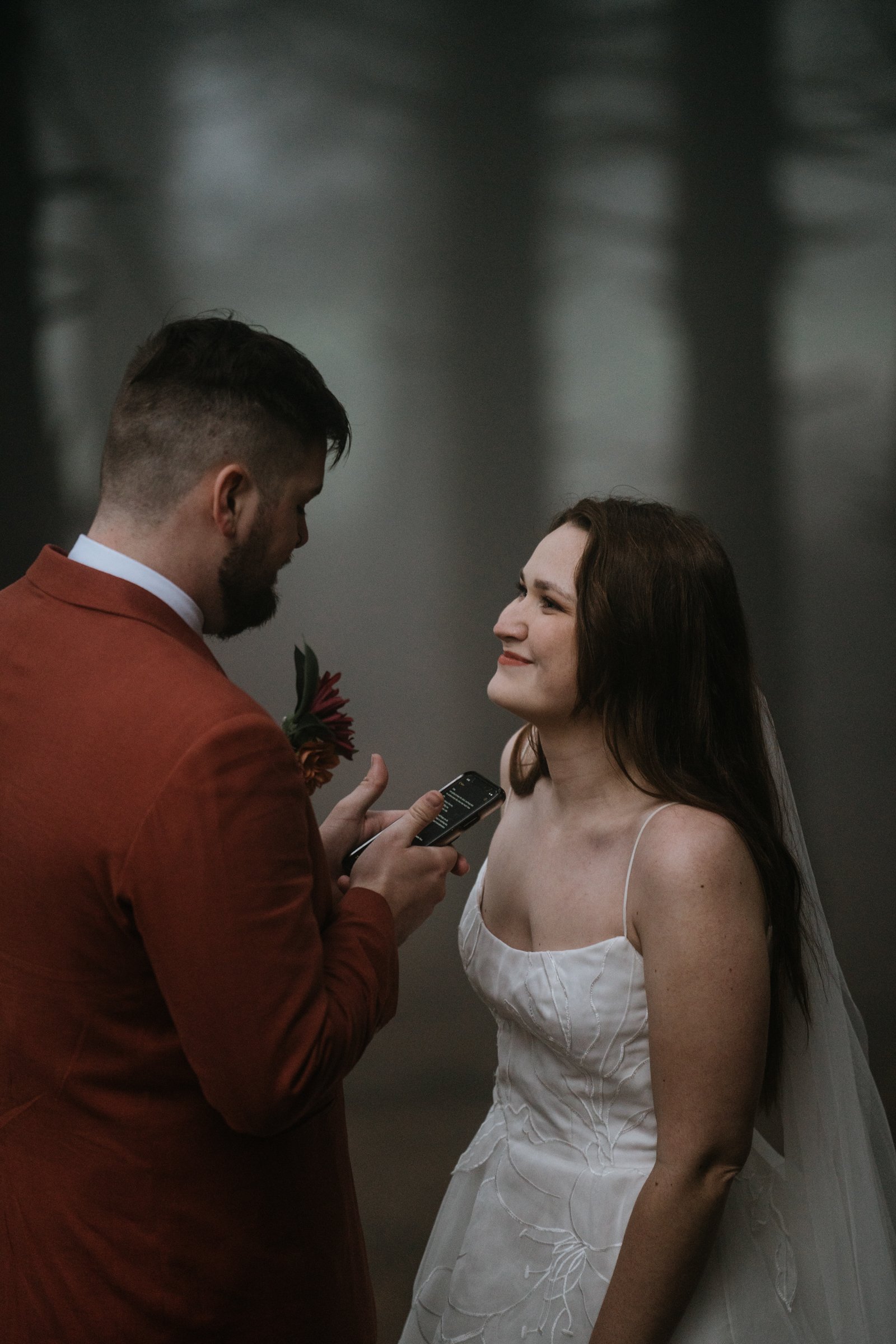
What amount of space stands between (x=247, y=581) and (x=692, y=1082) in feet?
2.44

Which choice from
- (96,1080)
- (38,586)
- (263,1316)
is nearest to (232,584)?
(38,586)

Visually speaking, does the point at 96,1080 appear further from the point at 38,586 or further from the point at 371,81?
the point at 371,81

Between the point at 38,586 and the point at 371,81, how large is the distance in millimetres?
1982

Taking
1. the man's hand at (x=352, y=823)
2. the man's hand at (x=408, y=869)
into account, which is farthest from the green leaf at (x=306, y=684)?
the man's hand at (x=408, y=869)

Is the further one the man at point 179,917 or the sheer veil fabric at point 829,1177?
the sheer veil fabric at point 829,1177

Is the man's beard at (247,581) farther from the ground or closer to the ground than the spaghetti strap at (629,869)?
farther from the ground

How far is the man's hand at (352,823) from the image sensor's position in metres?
1.38

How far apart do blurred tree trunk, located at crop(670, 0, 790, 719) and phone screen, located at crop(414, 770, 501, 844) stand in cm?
132

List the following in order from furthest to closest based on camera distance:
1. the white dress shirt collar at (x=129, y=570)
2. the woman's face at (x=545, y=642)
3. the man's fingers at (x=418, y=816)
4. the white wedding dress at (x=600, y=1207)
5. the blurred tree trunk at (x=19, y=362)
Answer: the blurred tree trunk at (x=19, y=362) → the woman's face at (x=545, y=642) → the white wedding dress at (x=600, y=1207) → the man's fingers at (x=418, y=816) → the white dress shirt collar at (x=129, y=570)

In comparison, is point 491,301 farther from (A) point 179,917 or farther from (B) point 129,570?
(A) point 179,917

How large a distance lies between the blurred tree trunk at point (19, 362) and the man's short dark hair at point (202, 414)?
1703 millimetres

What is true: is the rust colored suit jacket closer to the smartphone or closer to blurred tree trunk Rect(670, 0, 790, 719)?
the smartphone

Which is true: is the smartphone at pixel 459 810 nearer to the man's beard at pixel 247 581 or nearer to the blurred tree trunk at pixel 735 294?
the man's beard at pixel 247 581

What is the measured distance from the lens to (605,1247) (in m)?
1.29
